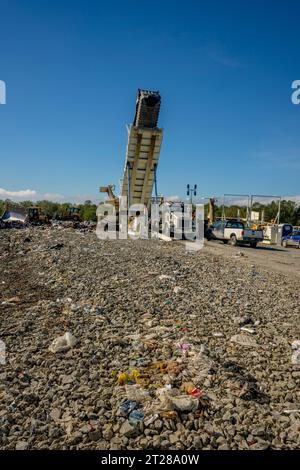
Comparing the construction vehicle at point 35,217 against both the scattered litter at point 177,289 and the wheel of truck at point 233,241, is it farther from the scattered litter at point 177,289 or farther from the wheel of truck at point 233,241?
the scattered litter at point 177,289

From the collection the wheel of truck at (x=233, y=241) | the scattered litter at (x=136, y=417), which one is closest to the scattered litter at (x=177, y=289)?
the scattered litter at (x=136, y=417)

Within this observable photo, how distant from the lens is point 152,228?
59.2 ft

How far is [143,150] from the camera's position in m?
14.9

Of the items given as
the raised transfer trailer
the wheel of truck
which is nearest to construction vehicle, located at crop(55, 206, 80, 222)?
the raised transfer trailer

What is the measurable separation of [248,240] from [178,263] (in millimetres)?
8663

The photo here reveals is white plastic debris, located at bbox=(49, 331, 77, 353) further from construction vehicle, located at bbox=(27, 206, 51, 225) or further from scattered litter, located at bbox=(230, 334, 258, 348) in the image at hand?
construction vehicle, located at bbox=(27, 206, 51, 225)

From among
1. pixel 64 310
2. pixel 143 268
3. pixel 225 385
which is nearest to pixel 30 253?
pixel 143 268

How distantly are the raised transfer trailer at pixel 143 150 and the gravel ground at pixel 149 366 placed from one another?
25.9 ft

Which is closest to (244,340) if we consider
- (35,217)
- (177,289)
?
(177,289)

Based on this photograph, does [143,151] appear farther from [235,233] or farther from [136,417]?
[136,417]

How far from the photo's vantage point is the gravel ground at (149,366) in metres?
2.76

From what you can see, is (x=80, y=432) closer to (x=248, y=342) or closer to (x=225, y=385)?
(x=225, y=385)

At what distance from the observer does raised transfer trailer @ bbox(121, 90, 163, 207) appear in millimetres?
13484

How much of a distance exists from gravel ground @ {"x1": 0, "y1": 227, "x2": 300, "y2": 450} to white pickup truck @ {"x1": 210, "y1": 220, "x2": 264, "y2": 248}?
10.3 metres
